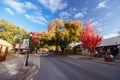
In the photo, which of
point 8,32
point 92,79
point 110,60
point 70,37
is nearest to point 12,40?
point 8,32

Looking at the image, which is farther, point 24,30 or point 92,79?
point 24,30

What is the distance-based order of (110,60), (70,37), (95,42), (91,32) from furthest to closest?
(70,37) < (91,32) < (95,42) < (110,60)

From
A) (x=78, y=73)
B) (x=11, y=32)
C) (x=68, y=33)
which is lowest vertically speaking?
(x=78, y=73)

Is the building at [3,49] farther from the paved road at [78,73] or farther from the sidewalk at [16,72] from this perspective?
the paved road at [78,73]

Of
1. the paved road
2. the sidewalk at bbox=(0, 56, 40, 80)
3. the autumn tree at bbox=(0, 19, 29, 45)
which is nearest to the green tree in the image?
the autumn tree at bbox=(0, 19, 29, 45)

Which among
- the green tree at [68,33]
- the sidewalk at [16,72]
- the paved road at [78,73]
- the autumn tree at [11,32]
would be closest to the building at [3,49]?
the sidewalk at [16,72]

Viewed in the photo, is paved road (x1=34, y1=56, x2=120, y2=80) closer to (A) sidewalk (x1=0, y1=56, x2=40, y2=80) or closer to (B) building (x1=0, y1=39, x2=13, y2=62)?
(A) sidewalk (x1=0, y1=56, x2=40, y2=80)

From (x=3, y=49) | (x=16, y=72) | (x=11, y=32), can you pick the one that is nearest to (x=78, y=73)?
(x=16, y=72)

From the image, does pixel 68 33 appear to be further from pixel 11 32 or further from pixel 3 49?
pixel 11 32

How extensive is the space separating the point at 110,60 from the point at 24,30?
5821 cm

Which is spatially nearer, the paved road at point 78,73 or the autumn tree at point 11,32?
the paved road at point 78,73

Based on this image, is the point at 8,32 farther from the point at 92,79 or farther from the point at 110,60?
the point at 92,79

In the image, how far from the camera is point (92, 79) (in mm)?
10102

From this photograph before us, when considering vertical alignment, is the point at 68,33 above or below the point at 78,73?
above
